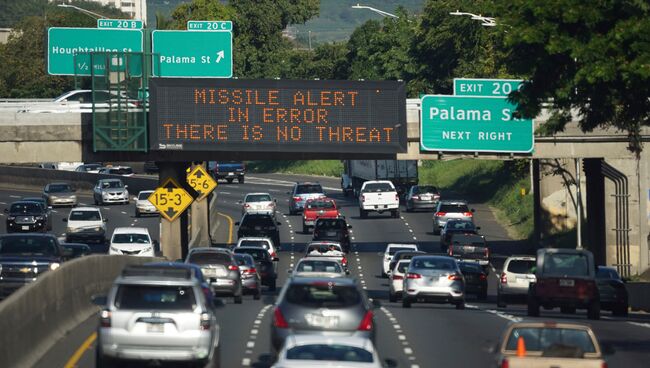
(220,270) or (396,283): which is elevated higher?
(220,270)

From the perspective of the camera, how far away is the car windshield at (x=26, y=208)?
225 feet

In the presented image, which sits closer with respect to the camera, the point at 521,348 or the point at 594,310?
the point at 521,348

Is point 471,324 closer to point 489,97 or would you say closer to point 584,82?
point 584,82

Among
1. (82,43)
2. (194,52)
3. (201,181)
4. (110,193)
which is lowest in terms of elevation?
(110,193)

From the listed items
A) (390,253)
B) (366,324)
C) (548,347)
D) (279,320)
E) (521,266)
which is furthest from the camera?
(390,253)

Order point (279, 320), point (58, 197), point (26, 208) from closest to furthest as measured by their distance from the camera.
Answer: point (279, 320) < point (26, 208) < point (58, 197)

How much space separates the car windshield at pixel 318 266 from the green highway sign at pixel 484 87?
14.9m

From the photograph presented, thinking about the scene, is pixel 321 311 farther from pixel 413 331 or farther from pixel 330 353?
pixel 413 331

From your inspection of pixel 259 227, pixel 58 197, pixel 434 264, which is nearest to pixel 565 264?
pixel 434 264

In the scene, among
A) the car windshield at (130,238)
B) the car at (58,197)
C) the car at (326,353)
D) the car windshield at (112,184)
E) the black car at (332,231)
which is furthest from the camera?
the car windshield at (112,184)

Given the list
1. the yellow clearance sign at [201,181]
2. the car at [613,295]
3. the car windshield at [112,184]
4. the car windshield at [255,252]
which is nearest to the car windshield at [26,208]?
the car windshield at [112,184]

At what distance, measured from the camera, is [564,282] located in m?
34.3

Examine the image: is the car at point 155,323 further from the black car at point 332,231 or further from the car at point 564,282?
the black car at point 332,231

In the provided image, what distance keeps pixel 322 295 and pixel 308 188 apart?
2285 inches
